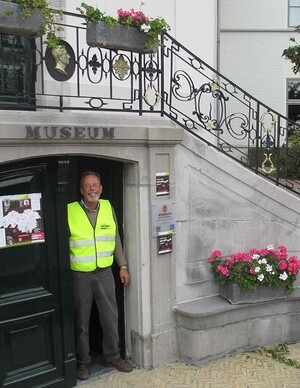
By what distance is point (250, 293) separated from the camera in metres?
4.67

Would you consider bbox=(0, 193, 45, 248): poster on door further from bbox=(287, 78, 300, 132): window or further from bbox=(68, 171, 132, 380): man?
bbox=(287, 78, 300, 132): window

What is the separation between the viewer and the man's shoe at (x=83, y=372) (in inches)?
168

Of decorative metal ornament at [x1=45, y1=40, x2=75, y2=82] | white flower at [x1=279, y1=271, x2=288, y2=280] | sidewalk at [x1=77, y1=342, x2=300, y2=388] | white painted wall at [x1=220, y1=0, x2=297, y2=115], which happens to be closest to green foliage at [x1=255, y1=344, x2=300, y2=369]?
sidewalk at [x1=77, y1=342, x2=300, y2=388]

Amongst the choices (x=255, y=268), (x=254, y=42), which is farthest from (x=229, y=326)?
(x=254, y=42)

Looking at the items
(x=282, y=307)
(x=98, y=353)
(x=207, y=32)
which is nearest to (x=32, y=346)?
(x=98, y=353)

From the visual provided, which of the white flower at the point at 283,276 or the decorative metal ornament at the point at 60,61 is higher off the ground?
the decorative metal ornament at the point at 60,61

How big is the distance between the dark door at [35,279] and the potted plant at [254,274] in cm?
161

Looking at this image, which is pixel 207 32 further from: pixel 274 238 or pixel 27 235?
pixel 27 235

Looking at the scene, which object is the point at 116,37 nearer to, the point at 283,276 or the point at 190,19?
the point at 283,276

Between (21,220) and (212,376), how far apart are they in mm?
2288

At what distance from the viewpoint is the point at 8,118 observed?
3510 mm

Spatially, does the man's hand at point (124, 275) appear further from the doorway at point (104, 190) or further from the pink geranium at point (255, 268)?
the pink geranium at point (255, 268)

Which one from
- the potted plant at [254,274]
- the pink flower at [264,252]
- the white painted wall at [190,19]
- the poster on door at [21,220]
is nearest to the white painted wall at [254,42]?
the white painted wall at [190,19]

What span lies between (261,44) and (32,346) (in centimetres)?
1120
